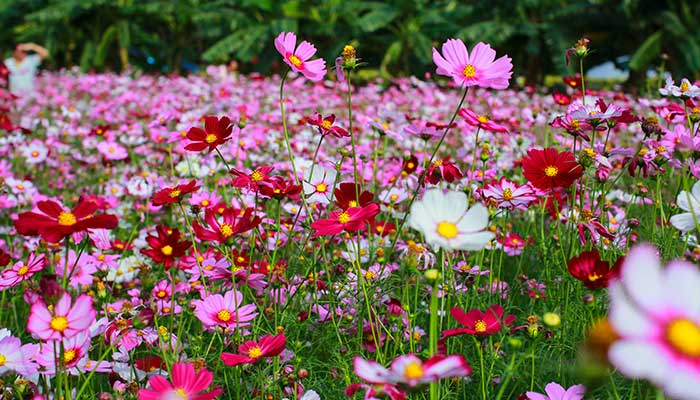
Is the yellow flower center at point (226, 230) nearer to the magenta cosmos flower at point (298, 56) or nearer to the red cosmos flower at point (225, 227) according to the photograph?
the red cosmos flower at point (225, 227)

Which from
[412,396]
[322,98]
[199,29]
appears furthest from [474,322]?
[199,29]

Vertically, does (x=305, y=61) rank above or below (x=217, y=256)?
above

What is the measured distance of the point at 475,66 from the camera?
87cm

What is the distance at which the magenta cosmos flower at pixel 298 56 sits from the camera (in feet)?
3.06

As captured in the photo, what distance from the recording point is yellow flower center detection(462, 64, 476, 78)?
0.86 metres

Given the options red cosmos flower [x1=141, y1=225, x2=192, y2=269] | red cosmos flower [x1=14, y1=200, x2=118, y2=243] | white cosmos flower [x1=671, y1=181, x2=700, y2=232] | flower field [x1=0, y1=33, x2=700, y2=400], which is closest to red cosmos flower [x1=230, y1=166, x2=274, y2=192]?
flower field [x1=0, y1=33, x2=700, y2=400]

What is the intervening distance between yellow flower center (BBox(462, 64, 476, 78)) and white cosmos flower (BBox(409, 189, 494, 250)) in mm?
271

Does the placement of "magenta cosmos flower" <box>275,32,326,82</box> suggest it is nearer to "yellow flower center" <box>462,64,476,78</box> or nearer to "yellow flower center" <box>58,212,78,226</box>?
"yellow flower center" <box>462,64,476,78</box>

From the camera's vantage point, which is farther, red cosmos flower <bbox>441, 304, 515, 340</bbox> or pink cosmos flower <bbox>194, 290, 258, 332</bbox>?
pink cosmos flower <bbox>194, 290, 258, 332</bbox>

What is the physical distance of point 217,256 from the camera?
3.74ft

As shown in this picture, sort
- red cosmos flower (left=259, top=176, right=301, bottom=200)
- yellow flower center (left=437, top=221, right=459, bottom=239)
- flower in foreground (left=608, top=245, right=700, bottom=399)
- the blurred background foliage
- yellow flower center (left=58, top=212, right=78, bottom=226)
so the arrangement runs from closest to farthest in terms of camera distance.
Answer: flower in foreground (left=608, top=245, right=700, bottom=399) < yellow flower center (left=437, top=221, right=459, bottom=239) < yellow flower center (left=58, top=212, right=78, bottom=226) < red cosmos flower (left=259, top=176, right=301, bottom=200) < the blurred background foliage

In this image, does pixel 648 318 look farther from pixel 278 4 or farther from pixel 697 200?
pixel 278 4

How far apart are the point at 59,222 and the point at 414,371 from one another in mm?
464

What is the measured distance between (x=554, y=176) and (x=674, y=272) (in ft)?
1.66
